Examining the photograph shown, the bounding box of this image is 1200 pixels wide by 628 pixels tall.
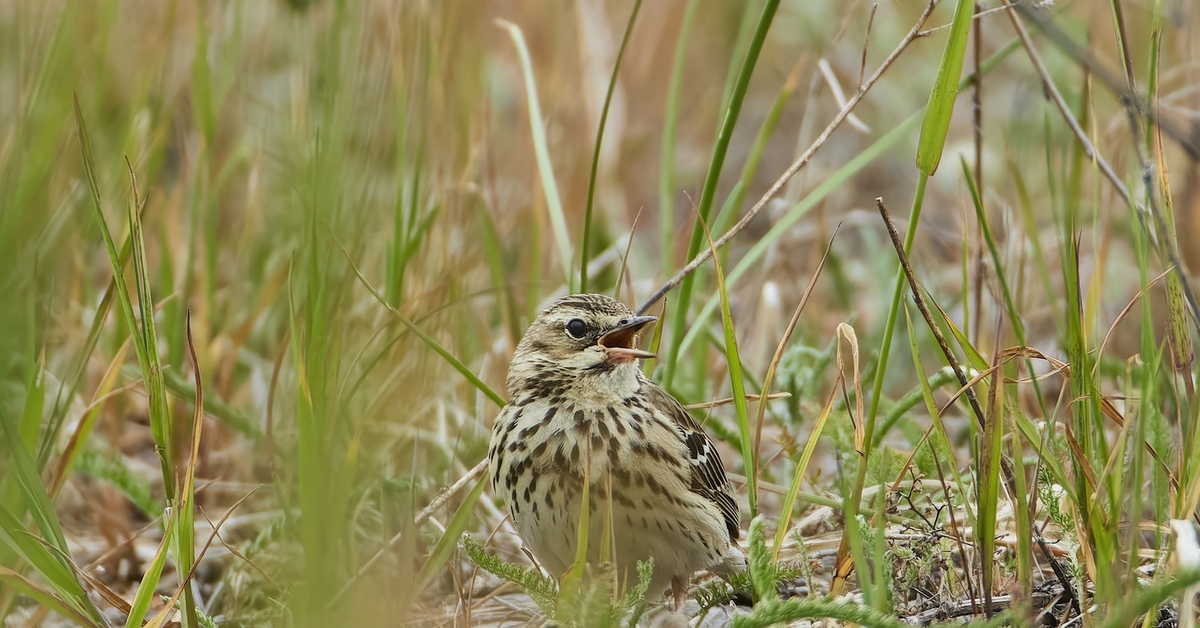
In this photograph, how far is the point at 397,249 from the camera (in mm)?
4500

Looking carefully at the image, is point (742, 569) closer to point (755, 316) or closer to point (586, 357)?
point (586, 357)

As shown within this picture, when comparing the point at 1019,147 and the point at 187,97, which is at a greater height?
the point at 1019,147

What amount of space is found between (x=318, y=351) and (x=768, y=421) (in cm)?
326

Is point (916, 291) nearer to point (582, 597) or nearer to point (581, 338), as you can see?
point (582, 597)

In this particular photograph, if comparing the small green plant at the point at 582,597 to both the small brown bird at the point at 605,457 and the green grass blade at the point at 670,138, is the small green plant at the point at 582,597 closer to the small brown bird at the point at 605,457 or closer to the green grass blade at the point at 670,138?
the small brown bird at the point at 605,457

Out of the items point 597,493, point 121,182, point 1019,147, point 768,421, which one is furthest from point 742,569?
point 1019,147

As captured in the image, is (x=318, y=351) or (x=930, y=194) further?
(x=930, y=194)

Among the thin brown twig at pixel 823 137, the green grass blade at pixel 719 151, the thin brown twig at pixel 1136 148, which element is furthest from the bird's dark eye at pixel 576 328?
the thin brown twig at pixel 1136 148

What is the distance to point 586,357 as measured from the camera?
13.2ft

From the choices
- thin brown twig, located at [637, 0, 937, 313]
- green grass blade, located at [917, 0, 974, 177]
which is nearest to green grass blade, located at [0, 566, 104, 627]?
thin brown twig, located at [637, 0, 937, 313]

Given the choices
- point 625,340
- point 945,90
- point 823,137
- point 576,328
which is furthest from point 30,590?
point 945,90

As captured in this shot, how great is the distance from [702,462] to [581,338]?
0.55 metres

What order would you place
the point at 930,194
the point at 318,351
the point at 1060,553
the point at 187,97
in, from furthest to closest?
1. the point at 930,194
2. the point at 187,97
3. the point at 1060,553
4. the point at 318,351

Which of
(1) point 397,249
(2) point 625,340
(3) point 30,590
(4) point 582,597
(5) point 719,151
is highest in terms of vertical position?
(5) point 719,151
